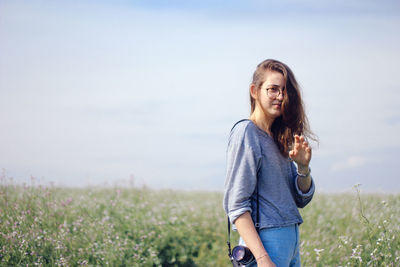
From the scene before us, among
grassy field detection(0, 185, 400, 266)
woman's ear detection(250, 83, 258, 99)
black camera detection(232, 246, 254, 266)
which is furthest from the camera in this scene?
grassy field detection(0, 185, 400, 266)

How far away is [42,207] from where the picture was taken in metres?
6.31

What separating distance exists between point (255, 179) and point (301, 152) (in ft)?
1.43

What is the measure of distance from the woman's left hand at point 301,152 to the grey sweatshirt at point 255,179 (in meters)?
0.10

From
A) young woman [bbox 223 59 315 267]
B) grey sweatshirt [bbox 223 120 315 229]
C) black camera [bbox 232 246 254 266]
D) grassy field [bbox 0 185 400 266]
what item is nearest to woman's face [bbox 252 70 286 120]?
young woman [bbox 223 59 315 267]

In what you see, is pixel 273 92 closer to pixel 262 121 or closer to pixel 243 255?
pixel 262 121

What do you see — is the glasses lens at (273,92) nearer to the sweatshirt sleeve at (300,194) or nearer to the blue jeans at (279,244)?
the sweatshirt sleeve at (300,194)

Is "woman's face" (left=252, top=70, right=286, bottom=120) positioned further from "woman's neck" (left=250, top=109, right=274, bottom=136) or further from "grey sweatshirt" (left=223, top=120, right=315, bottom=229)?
"grey sweatshirt" (left=223, top=120, right=315, bottom=229)

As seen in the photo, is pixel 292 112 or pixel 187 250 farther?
pixel 187 250

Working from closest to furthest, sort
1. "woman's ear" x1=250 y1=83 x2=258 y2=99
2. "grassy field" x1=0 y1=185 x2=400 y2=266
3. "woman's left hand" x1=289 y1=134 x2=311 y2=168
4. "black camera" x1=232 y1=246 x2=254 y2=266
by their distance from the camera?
1. "black camera" x1=232 y1=246 x2=254 y2=266
2. "woman's left hand" x1=289 y1=134 x2=311 y2=168
3. "woman's ear" x1=250 y1=83 x2=258 y2=99
4. "grassy field" x1=0 y1=185 x2=400 y2=266

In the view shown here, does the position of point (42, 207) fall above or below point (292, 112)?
below

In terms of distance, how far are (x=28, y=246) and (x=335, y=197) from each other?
7359mm

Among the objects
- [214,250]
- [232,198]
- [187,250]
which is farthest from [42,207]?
[232,198]

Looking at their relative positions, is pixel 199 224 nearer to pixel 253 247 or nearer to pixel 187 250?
pixel 187 250

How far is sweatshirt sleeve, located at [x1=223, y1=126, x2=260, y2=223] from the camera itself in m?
2.55
